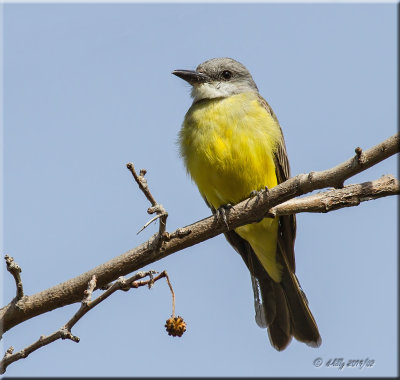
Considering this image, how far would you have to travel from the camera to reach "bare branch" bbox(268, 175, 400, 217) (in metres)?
4.31

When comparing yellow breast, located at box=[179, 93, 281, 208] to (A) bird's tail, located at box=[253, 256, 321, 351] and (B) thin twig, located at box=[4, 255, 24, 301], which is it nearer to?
(A) bird's tail, located at box=[253, 256, 321, 351]

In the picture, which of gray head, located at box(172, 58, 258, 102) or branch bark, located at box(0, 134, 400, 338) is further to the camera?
gray head, located at box(172, 58, 258, 102)

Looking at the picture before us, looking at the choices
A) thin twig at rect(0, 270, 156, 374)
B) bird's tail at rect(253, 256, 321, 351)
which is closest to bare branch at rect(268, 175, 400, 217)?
thin twig at rect(0, 270, 156, 374)

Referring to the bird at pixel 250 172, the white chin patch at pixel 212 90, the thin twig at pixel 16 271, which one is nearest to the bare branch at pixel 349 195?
the bird at pixel 250 172

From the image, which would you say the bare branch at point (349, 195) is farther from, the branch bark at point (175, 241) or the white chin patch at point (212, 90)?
the white chin patch at point (212, 90)

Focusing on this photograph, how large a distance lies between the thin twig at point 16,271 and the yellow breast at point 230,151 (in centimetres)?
253

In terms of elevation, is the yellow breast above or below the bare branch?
above

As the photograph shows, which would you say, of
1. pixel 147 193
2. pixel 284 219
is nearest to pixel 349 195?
pixel 147 193

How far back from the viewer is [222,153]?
19.6 ft

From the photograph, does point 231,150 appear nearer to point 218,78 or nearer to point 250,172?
point 250,172

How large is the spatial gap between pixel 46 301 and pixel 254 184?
2598mm

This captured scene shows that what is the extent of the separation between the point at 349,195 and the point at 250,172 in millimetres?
1688

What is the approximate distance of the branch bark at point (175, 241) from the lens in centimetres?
406

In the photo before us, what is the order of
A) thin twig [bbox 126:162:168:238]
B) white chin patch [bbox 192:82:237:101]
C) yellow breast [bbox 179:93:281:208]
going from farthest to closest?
white chin patch [bbox 192:82:237:101], yellow breast [bbox 179:93:281:208], thin twig [bbox 126:162:168:238]
